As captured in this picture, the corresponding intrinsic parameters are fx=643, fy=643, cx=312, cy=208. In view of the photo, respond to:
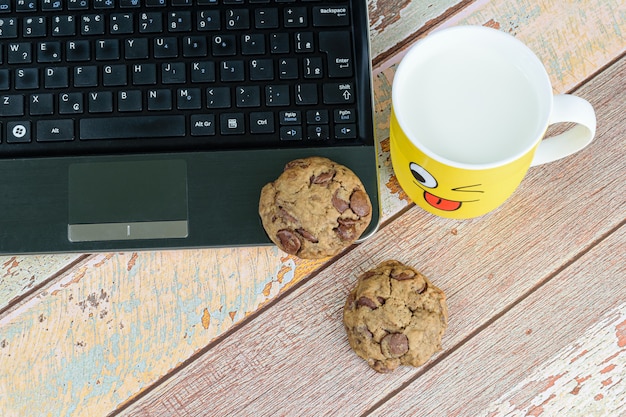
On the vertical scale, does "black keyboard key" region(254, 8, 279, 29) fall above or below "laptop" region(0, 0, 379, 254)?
above

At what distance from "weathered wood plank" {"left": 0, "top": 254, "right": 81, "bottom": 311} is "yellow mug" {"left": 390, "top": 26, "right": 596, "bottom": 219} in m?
0.40

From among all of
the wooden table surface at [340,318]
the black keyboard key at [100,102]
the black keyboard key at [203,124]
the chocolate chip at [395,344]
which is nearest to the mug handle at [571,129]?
the wooden table surface at [340,318]

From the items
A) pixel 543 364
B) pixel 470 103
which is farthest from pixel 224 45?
pixel 543 364

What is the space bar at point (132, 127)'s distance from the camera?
0.65 m

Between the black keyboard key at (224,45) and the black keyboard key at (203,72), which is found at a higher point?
the black keyboard key at (224,45)

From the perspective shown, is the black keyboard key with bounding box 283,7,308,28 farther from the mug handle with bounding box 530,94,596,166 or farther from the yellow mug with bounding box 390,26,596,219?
the mug handle with bounding box 530,94,596,166

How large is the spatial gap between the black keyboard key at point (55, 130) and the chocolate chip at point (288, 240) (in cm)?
24

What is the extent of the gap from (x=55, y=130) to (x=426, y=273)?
0.42 meters

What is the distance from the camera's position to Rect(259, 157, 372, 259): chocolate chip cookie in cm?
62

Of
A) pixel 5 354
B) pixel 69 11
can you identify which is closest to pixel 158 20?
pixel 69 11

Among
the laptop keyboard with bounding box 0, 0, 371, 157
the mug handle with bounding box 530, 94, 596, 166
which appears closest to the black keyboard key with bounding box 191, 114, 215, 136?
the laptop keyboard with bounding box 0, 0, 371, 157

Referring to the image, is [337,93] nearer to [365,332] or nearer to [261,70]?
[261,70]

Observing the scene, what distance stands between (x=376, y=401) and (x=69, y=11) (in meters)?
0.52

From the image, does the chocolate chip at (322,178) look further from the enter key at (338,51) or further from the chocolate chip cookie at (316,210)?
the enter key at (338,51)
